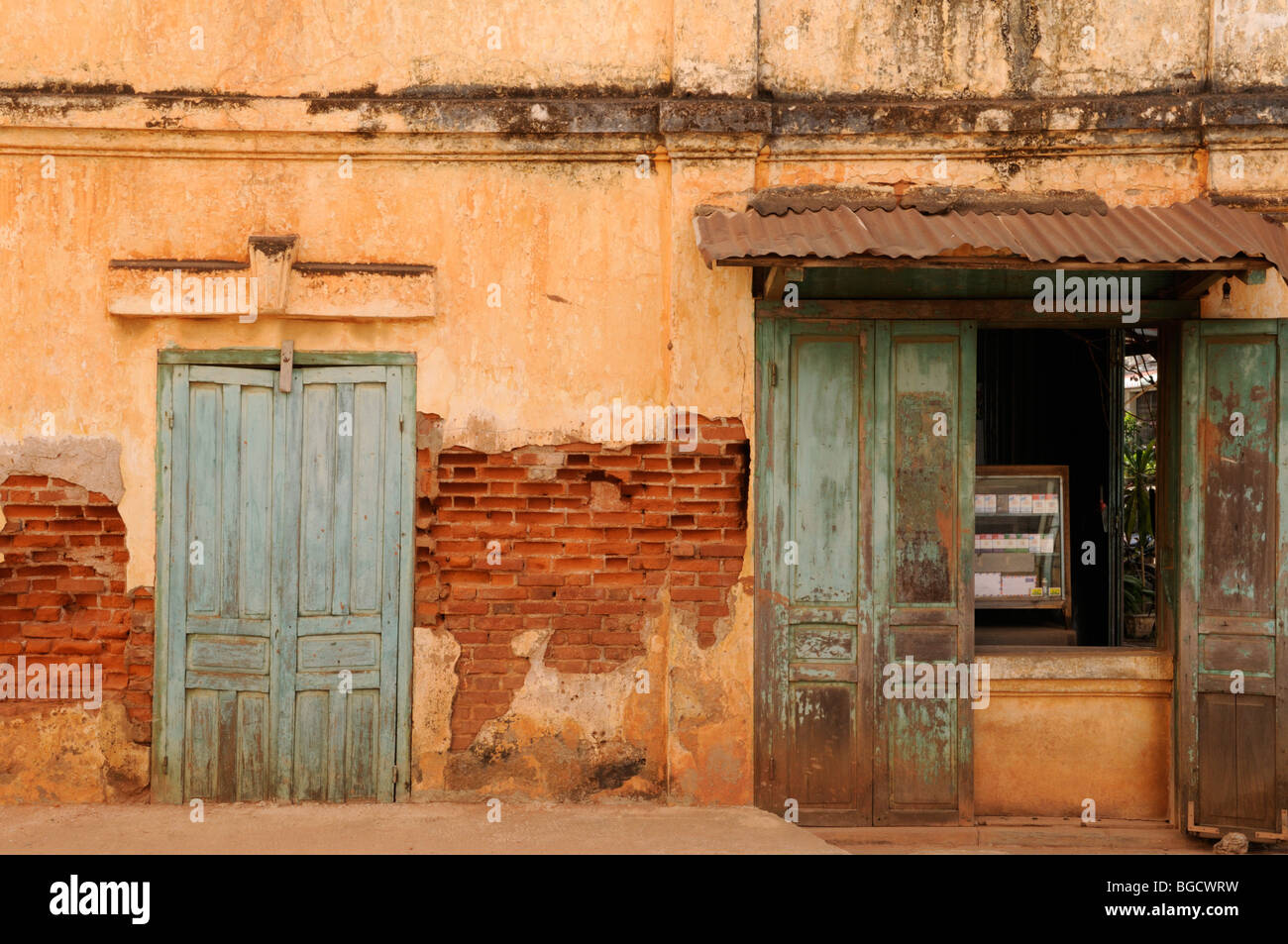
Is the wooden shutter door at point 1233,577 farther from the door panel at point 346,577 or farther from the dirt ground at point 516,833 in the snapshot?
the door panel at point 346,577

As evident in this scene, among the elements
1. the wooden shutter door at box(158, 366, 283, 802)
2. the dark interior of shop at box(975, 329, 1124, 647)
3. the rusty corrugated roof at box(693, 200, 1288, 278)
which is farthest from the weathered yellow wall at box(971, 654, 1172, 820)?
the wooden shutter door at box(158, 366, 283, 802)

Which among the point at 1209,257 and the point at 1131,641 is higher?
the point at 1209,257

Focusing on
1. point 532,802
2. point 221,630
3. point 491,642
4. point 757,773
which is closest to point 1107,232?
point 757,773

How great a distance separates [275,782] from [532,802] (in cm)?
139

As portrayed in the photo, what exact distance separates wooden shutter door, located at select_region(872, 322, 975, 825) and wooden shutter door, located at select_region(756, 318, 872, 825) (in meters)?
0.10

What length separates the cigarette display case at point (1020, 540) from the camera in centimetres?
637

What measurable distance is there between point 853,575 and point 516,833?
222 cm

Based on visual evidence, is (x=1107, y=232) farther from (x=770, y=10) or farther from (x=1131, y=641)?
(x=1131, y=641)

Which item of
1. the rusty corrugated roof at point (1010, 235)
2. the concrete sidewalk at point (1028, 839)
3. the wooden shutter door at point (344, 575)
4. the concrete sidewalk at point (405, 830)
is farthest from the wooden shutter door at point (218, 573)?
the concrete sidewalk at point (1028, 839)

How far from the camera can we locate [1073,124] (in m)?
5.72

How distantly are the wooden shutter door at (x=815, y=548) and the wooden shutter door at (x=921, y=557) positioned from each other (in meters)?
0.10

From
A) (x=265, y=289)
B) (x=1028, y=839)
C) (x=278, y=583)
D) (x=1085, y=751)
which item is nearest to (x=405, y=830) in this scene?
(x=278, y=583)

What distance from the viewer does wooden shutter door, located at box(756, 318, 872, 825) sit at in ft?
19.0

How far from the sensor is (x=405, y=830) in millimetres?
5395
